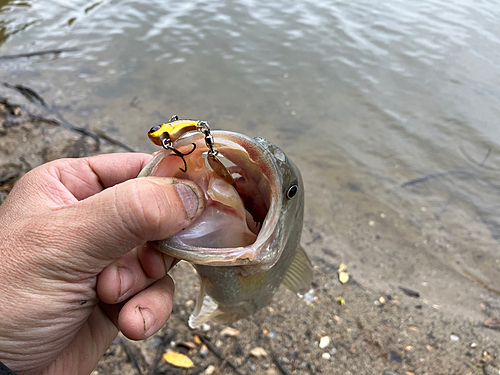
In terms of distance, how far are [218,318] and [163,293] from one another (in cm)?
110

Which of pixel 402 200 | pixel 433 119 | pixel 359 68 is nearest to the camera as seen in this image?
pixel 402 200

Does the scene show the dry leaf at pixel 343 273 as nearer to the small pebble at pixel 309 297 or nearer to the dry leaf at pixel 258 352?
the small pebble at pixel 309 297

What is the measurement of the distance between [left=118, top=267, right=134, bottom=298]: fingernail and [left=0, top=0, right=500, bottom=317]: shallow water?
2.78m

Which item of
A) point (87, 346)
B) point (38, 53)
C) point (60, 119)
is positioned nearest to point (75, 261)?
point (87, 346)

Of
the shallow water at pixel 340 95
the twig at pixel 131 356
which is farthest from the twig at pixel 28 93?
the twig at pixel 131 356

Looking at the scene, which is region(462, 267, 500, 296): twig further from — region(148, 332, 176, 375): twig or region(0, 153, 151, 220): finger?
region(0, 153, 151, 220): finger

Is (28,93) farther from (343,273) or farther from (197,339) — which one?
(343,273)

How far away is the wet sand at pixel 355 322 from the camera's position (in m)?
2.93

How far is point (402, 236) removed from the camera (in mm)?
4695

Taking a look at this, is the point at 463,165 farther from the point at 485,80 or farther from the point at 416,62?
the point at 416,62

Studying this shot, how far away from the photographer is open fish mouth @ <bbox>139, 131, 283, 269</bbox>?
56.9 inches

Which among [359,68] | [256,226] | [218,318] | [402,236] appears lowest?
[402,236]

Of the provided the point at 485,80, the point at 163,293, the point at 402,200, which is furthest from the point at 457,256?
the point at 485,80

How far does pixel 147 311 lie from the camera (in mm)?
1741
